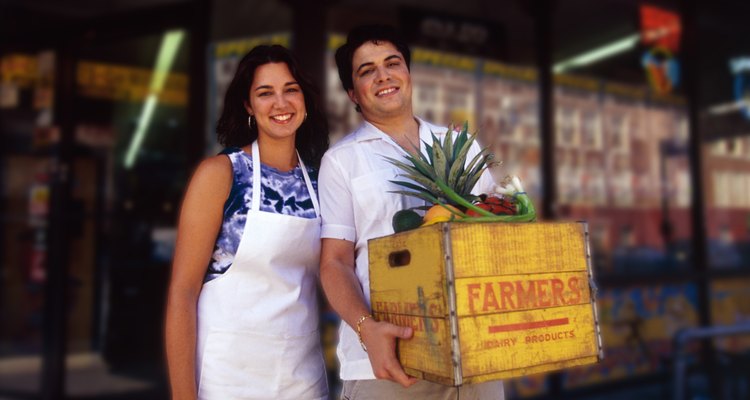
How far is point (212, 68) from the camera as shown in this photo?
209 inches

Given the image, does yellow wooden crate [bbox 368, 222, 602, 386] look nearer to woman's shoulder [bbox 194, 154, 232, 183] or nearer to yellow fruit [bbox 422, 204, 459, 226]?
yellow fruit [bbox 422, 204, 459, 226]

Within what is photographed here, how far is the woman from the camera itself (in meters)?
2.02

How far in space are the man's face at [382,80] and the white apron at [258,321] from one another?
0.46 m

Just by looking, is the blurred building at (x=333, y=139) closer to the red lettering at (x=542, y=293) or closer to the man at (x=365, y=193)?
the man at (x=365, y=193)

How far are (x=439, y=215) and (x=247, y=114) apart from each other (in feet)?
3.15

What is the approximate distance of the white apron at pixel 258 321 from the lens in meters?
2.03

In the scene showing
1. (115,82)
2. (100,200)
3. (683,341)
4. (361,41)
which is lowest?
(683,341)

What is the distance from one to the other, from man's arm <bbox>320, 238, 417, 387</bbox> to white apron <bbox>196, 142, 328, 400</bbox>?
0.46 feet

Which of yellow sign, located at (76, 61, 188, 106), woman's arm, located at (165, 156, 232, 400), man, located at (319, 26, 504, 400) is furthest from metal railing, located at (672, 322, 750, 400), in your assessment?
yellow sign, located at (76, 61, 188, 106)

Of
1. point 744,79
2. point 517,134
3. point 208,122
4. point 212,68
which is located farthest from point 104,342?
point 744,79

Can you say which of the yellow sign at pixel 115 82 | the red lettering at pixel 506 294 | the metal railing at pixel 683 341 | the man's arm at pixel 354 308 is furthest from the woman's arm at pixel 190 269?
the yellow sign at pixel 115 82

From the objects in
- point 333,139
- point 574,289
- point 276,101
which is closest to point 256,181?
point 276,101

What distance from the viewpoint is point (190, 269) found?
2.02 meters

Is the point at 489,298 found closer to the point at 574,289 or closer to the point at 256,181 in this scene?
the point at 574,289
